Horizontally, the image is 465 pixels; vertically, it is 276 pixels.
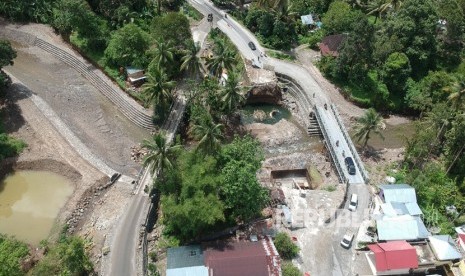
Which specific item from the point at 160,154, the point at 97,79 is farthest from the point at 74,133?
the point at 160,154

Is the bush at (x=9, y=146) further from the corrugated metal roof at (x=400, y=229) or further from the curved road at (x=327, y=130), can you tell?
the corrugated metal roof at (x=400, y=229)

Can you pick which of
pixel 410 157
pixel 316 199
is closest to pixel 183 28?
pixel 316 199

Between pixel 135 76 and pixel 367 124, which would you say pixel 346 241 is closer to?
pixel 367 124

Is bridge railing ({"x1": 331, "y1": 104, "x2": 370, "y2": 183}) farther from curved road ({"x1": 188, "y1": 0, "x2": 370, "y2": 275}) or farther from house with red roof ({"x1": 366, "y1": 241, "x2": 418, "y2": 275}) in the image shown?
house with red roof ({"x1": 366, "y1": 241, "x2": 418, "y2": 275})

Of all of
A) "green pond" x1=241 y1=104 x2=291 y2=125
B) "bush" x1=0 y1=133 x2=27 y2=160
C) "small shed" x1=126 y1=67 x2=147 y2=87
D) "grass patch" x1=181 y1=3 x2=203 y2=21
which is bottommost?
"bush" x1=0 y1=133 x2=27 y2=160

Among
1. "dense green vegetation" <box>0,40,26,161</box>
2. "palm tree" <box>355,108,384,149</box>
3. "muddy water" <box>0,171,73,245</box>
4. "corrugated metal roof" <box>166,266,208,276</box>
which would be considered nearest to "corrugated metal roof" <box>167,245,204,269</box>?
"corrugated metal roof" <box>166,266,208,276</box>

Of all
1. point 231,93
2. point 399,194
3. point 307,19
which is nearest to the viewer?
point 399,194
